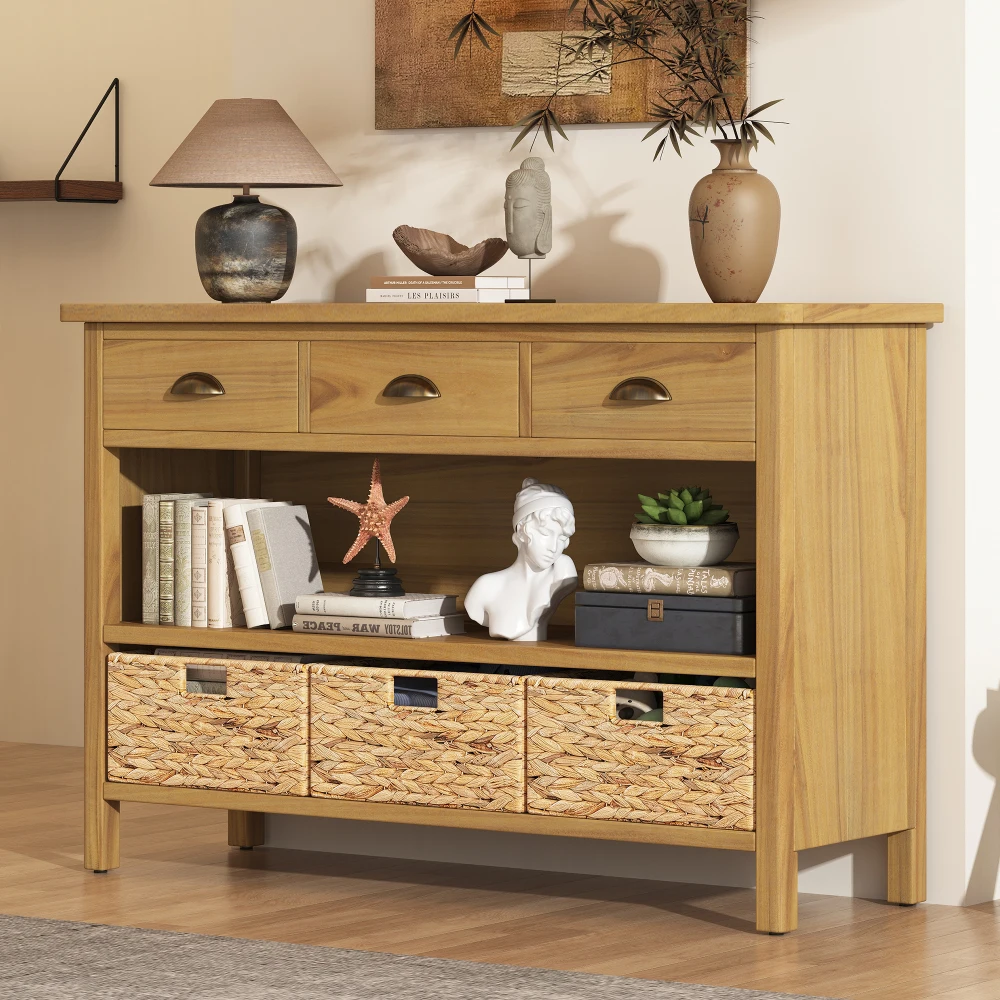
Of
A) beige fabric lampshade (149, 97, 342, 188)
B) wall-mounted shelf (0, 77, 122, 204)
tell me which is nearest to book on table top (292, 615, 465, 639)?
beige fabric lampshade (149, 97, 342, 188)

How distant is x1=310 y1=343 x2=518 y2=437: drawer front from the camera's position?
2.98 meters

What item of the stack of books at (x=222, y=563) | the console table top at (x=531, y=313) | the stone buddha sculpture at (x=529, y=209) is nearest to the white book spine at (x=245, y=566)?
the stack of books at (x=222, y=563)

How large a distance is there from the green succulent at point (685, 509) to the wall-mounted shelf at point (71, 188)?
2337 millimetres

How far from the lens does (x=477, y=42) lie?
3375 millimetres

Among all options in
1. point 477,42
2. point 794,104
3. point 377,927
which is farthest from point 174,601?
point 794,104

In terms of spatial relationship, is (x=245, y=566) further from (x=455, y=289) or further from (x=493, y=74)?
(x=493, y=74)

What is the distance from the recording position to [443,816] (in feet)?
9.87

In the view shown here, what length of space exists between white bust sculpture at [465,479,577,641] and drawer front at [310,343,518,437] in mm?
165

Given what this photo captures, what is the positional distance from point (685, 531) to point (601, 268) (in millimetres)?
625

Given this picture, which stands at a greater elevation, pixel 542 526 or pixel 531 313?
pixel 531 313

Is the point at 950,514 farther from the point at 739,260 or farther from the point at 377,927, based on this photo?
the point at 377,927

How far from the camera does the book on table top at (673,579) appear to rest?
9.37 ft

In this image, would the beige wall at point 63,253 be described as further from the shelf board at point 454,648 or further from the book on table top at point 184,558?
the shelf board at point 454,648

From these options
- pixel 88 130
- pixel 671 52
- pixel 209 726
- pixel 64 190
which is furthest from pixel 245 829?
pixel 88 130
